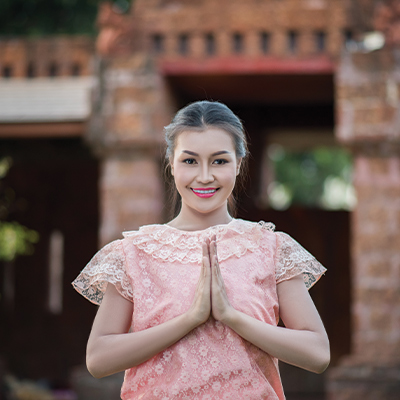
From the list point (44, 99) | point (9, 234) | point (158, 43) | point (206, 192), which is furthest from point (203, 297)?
point (9, 234)

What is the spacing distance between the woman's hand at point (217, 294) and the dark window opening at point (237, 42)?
4302mm

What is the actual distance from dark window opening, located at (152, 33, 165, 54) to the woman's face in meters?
4.16

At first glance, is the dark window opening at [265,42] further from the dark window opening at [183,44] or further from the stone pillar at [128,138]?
the stone pillar at [128,138]

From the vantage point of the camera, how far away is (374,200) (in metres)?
5.47

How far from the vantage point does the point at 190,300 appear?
1.68 m

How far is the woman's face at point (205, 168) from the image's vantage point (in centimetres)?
177

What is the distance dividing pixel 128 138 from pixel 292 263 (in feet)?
13.2

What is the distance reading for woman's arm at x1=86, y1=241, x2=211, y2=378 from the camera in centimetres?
162

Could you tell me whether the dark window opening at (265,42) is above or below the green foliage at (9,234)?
above

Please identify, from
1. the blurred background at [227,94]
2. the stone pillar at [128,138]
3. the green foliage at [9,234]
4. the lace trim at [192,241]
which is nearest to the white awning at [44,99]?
the blurred background at [227,94]

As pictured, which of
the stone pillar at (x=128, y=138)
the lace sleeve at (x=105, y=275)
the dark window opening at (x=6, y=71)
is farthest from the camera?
the dark window opening at (x=6, y=71)

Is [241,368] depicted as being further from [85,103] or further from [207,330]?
[85,103]

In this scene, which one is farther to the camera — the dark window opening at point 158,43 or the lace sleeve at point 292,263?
the dark window opening at point 158,43

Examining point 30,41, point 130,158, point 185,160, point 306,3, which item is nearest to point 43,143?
point 30,41
